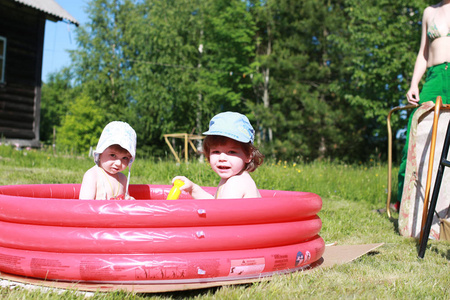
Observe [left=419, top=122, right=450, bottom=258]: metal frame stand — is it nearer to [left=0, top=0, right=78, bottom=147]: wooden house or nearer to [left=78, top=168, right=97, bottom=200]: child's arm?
[left=78, top=168, right=97, bottom=200]: child's arm

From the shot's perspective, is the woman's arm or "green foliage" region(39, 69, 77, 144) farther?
"green foliage" region(39, 69, 77, 144)

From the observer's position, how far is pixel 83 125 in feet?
102

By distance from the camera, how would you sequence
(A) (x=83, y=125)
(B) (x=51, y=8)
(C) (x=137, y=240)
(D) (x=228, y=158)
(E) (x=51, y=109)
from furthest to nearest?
1. (E) (x=51, y=109)
2. (A) (x=83, y=125)
3. (B) (x=51, y=8)
4. (D) (x=228, y=158)
5. (C) (x=137, y=240)

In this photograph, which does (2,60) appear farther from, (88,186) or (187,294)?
(187,294)

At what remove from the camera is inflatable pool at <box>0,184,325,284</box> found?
2186 mm

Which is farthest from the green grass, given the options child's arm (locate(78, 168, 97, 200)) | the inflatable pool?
child's arm (locate(78, 168, 97, 200))

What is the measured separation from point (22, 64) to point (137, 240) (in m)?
11.8

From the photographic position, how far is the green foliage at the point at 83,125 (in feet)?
99.7

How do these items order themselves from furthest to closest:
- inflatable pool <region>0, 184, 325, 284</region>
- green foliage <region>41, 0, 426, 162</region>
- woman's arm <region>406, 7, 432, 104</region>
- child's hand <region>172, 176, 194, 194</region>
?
green foliage <region>41, 0, 426, 162</region> < woman's arm <region>406, 7, 432, 104</region> < child's hand <region>172, 176, 194, 194</region> < inflatable pool <region>0, 184, 325, 284</region>

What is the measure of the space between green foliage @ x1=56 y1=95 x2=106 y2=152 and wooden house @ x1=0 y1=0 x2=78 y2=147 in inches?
697

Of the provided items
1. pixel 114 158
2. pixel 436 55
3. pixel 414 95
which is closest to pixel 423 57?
pixel 436 55

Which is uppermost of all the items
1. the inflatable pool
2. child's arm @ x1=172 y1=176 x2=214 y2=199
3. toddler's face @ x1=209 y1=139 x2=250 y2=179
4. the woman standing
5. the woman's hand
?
the woman standing

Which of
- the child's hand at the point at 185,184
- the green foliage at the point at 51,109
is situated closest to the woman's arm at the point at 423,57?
the child's hand at the point at 185,184

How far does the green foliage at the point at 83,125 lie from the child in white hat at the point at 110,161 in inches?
1097
